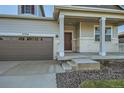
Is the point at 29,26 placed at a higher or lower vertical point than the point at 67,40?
higher

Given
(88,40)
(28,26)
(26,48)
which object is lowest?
(26,48)

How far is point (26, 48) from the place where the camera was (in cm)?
1212

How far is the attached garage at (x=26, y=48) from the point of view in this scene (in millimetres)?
11898

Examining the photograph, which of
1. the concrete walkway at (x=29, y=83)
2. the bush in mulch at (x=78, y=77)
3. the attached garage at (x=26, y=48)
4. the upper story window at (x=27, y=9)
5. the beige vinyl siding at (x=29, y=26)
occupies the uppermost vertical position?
the upper story window at (x=27, y=9)

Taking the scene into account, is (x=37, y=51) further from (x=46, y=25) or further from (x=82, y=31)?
(x=82, y=31)

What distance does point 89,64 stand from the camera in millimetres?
7246

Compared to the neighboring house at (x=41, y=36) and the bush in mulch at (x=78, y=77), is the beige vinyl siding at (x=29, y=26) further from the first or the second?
the bush in mulch at (x=78, y=77)

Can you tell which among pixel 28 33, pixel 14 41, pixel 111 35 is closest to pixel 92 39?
pixel 111 35

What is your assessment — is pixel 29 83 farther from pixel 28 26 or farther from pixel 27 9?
pixel 27 9

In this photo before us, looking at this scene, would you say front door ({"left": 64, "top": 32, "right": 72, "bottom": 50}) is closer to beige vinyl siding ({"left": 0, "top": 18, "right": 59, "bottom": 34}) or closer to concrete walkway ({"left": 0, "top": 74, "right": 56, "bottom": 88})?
beige vinyl siding ({"left": 0, "top": 18, "right": 59, "bottom": 34})

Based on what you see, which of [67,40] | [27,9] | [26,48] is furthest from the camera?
[27,9]

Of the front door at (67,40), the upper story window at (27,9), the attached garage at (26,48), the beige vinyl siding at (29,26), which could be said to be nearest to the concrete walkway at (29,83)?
the attached garage at (26,48)

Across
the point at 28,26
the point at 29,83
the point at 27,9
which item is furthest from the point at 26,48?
the point at 29,83

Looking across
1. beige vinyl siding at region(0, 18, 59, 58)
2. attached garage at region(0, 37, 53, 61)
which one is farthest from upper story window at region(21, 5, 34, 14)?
attached garage at region(0, 37, 53, 61)
